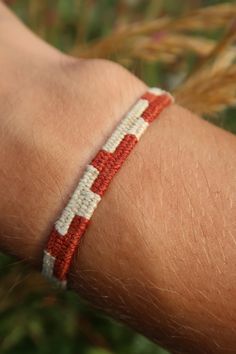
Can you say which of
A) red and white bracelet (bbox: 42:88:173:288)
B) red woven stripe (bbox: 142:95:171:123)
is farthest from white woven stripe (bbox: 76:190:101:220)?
red woven stripe (bbox: 142:95:171:123)

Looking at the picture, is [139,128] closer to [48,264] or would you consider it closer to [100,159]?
[100,159]

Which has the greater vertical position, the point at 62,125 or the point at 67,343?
the point at 62,125

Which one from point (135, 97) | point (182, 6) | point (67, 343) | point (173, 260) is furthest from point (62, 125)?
point (182, 6)

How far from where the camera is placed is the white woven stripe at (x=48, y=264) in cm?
74

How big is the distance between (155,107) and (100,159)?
0.30 ft

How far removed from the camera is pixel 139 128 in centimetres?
75

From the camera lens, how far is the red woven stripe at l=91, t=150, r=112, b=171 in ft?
2.39

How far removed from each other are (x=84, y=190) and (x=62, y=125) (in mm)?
91

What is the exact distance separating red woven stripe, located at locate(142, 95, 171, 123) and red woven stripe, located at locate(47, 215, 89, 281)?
131 mm

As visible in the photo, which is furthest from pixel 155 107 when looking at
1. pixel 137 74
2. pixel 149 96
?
pixel 137 74

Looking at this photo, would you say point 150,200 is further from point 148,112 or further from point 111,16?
point 111,16

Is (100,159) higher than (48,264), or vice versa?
(100,159)

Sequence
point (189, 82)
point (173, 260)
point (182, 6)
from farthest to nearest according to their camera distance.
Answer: point (182, 6) < point (189, 82) < point (173, 260)

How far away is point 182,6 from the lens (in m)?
1.50
